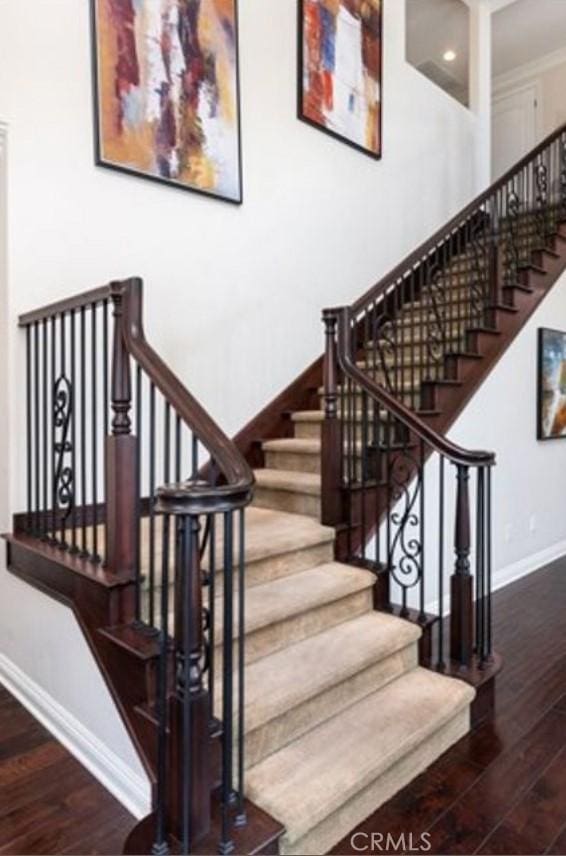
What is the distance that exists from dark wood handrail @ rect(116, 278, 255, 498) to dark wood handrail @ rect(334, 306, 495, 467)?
1.12m

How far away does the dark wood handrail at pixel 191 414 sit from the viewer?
1616mm

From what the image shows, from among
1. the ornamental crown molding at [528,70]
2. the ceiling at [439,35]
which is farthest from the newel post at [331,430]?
the ornamental crown molding at [528,70]

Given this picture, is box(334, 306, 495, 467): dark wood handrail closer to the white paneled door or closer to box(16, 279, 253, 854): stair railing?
box(16, 279, 253, 854): stair railing

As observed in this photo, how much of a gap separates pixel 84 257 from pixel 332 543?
6.40 feet

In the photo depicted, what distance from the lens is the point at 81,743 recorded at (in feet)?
7.52

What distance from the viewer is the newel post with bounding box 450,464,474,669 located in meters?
2.66

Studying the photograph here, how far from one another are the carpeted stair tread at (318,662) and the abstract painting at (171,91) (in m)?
2.60

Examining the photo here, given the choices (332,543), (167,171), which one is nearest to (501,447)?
(332,543)

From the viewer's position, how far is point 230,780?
1726 millimetres

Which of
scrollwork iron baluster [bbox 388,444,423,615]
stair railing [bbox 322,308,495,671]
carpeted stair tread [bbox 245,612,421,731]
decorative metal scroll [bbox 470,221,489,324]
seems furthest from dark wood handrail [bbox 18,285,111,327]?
decorative metal scroll [bbox 470,221,489,324]

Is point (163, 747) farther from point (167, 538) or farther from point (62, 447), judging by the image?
point (62, 447)

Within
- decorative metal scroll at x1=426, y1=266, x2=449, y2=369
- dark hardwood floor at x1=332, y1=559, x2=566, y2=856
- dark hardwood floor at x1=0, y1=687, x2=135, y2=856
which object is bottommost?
dark hardwood floor at x1=0, y1=687, x2=135, y2=856

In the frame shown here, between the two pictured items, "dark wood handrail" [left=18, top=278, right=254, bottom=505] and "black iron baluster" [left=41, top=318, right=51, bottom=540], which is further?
"black iron baluster" [left=41, top=318, right=51, bottom=540]

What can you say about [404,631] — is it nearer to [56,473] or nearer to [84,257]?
[56,473]
